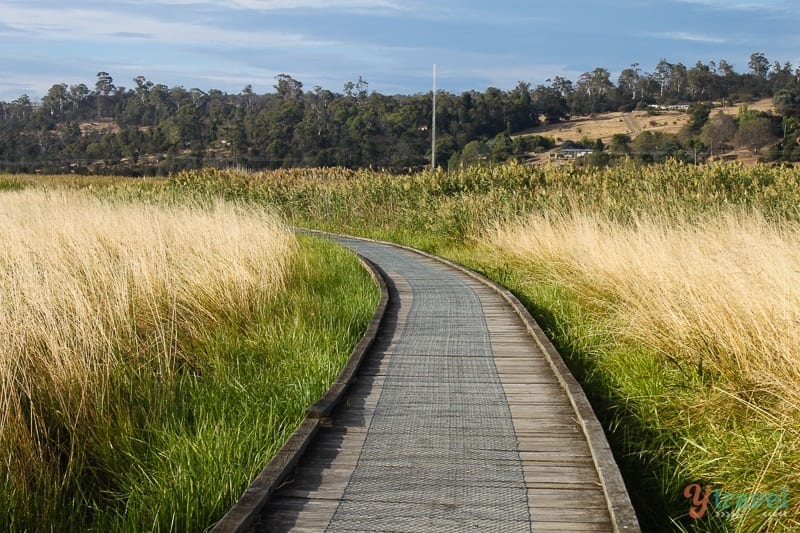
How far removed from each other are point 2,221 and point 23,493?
10.2 meters

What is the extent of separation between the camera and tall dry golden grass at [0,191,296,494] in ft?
16.7

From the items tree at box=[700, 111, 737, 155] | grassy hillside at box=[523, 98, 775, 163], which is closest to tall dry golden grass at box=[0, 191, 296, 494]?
tree at box=[700, 111, 737, 155]

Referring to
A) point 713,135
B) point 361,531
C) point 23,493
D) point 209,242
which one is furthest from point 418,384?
point 713,135

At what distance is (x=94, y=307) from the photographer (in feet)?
23.6

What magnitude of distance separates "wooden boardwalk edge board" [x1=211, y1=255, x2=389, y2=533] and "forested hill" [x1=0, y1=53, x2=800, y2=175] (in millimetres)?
39589

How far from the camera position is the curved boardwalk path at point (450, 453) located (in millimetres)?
3686

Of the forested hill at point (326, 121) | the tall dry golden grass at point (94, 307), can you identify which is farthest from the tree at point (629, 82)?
the tall dry golden grass at point (94, 307)

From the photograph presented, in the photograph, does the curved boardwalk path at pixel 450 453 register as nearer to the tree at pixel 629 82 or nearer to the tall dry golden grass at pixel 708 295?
the tall dry golden grass at pixel 708 295

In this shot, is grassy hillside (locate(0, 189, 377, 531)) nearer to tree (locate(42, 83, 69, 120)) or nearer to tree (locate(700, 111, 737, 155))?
tree (locate(700, 111, 737, 155))

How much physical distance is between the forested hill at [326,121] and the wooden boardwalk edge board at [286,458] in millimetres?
39589

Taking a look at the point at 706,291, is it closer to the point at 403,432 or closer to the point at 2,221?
the point at 403,432

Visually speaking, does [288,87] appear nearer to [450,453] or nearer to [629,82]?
[629,82]

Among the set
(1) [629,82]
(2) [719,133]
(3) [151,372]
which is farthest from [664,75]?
(3) [151,372]

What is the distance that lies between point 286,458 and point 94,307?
3.85 m
